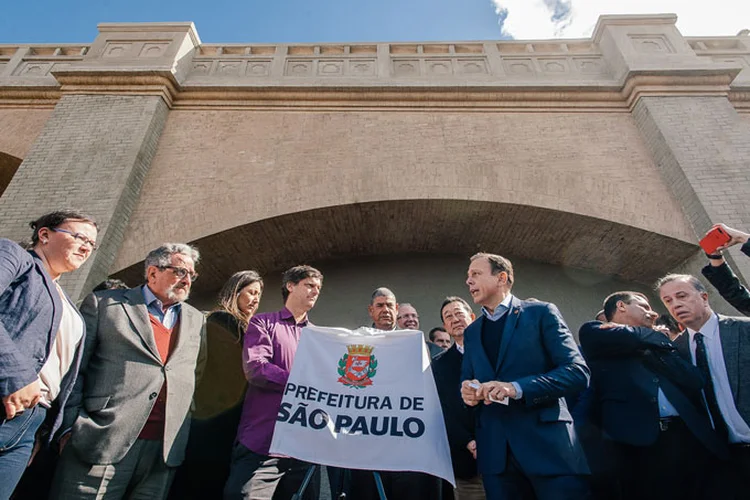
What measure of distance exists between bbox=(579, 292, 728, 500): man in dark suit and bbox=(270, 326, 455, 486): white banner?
3.19 ft

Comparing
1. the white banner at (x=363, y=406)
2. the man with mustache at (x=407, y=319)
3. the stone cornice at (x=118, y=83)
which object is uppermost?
the stone cornice at (x=118, y=83)

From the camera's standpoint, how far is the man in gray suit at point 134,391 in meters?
2.29

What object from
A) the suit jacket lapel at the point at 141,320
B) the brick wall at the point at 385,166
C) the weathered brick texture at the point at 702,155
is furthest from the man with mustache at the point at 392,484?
the weathered brick texture at the point at 702,155

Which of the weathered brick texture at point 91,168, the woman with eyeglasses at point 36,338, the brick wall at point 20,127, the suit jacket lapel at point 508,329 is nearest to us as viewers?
the woman with eyeglasses at point 36,338

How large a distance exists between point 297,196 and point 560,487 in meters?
5.02

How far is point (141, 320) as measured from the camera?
105 inches

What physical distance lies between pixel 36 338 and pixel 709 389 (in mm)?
3453

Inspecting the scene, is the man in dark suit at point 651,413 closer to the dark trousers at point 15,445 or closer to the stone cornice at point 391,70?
the dark trousers at point 15,445

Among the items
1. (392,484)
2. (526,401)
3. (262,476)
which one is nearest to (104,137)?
(262,476)

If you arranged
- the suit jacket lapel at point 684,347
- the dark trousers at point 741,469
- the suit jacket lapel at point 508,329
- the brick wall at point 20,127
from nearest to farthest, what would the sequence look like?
the dark trousers at point 741,469
the suit jacket lapel at point 508,329
the suit jacket lapel at point 684,347
the brick wall at point 20,127

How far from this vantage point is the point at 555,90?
24.3ft

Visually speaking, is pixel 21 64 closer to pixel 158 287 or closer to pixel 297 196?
pixel 297 196

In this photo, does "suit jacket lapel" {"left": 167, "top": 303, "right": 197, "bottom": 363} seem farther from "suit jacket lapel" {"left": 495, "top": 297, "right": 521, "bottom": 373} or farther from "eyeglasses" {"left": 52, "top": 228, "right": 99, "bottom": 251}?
"suit jacket lapel" {"left": 495, "top": 297, "right": 521, "bottom": 373}

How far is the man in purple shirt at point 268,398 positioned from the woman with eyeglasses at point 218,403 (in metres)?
0.19
